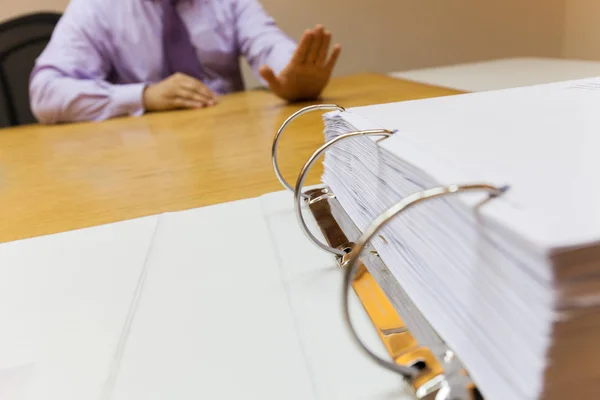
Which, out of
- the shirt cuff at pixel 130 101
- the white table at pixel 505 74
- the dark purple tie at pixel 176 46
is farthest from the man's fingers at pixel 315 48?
the dark purple tie at pixel 176 46

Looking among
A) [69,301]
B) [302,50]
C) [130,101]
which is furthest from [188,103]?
[69,301]

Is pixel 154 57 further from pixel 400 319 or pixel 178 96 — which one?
pixel 400 319

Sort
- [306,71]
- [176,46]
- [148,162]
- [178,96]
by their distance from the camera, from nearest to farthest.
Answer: [148,162]
[306,71]
[178,96]
[176,46]

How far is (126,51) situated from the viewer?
4.09 ft

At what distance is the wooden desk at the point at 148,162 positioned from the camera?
1.42ft

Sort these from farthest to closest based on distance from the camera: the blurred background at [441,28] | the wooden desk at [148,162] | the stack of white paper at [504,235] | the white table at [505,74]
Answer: the blurred background at [441,28], the white table at [505,74], the wooden desk at [148,162], the stack of white paper at [504,235]

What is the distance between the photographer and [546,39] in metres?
2.03

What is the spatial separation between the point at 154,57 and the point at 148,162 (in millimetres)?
742

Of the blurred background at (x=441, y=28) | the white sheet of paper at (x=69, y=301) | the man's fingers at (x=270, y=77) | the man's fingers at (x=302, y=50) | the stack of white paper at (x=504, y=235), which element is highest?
the stack of white paper at (x=504, y=235)

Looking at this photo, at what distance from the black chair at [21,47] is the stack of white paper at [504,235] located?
1404 mm

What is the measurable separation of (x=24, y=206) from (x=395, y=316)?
0.39m

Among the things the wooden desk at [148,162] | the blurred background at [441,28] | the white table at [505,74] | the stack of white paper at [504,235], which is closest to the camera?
the stack of white paper at [504,235]

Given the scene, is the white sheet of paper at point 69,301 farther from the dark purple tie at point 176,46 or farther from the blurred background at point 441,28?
the blurred background at point 441,28

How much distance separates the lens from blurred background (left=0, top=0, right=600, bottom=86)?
71.4 inches
